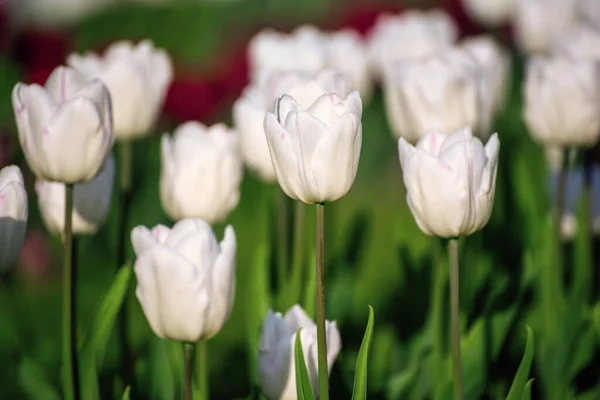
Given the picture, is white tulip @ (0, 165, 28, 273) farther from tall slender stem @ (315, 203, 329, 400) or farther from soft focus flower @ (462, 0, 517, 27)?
soft focus flower @ (462, 0, 517, 27)

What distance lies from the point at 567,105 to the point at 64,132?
3.10ft

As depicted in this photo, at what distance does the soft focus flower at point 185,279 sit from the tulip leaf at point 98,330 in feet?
0.56

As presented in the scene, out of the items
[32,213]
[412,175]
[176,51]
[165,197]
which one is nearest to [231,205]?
[165,197]

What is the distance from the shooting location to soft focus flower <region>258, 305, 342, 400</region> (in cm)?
133

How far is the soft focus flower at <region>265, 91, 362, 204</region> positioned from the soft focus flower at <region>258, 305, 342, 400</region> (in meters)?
0.24

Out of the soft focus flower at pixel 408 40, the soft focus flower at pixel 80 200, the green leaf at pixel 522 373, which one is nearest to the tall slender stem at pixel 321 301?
the green leaf at pixel 522 373

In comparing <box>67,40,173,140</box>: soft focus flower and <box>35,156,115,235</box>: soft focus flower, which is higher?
<box>67,40,173,140</box>: soft focus flower

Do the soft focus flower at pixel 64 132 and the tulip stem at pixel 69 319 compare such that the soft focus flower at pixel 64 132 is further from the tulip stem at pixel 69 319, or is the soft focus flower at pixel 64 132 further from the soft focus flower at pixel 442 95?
the soft focus flower at pixel 442 95

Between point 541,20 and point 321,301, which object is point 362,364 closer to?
point 321,301

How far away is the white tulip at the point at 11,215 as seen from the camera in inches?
50.4

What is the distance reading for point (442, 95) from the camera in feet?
5.82

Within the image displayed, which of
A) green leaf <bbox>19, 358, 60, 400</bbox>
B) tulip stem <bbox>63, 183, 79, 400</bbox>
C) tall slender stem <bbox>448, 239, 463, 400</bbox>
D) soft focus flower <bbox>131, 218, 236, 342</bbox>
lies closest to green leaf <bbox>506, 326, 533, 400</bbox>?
tall slender stem <bbox>448, 239, 463, 400</bbox>

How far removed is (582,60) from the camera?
1.80 m

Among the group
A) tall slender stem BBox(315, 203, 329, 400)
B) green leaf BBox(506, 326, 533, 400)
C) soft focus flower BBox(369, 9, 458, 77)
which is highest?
soft focus flower BBox(369, 9, 458, 77)
